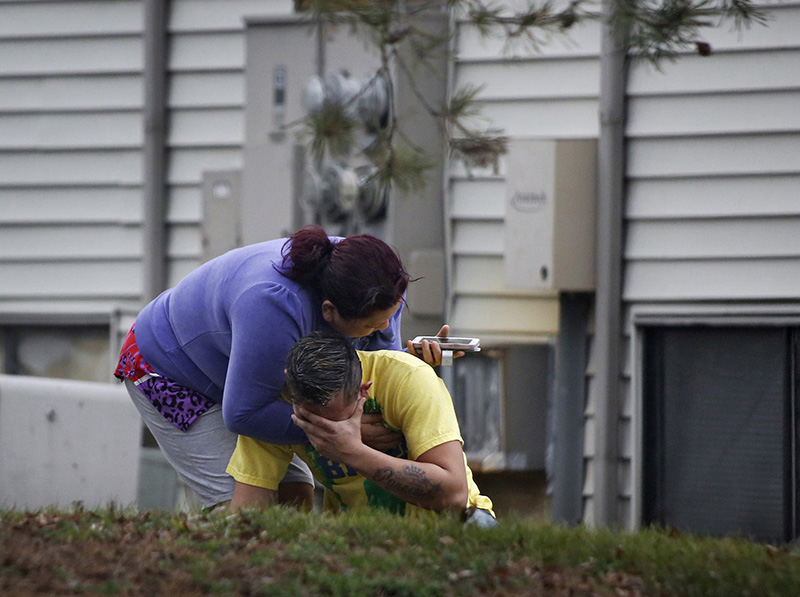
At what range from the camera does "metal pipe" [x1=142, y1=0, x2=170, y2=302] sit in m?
8.02

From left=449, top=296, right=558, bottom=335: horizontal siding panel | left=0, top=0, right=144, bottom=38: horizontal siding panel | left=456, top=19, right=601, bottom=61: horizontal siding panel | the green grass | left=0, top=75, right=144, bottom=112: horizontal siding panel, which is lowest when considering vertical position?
the green grass

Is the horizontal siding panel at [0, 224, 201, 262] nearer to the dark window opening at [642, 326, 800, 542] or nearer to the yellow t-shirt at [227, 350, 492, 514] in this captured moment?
the dark window opening at [642, 326, 800, 542]

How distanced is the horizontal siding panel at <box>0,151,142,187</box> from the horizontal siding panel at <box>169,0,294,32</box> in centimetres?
87

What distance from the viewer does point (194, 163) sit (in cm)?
820

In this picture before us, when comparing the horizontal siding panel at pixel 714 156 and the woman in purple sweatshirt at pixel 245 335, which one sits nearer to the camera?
the woman in purple sweatshirt at pixel 245 335

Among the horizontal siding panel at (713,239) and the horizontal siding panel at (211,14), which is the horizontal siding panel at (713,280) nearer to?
the horizontal siding panel at (713,239)

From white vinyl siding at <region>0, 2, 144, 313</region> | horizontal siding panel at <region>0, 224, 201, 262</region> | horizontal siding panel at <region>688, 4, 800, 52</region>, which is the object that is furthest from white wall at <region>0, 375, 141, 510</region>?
horizontal siding panel at <region>688, 4, 800, 52</region>

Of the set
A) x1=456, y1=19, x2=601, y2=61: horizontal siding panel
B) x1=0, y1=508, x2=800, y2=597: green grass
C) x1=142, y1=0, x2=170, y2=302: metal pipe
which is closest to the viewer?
x1=0, y1=508, x2=800, y2=597: green grass

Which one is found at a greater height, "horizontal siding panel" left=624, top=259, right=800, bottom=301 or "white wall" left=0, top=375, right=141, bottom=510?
"horizontal siding panel" left=624, top=259, right=800, bottom=301

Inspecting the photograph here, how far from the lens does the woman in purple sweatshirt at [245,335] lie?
380cm

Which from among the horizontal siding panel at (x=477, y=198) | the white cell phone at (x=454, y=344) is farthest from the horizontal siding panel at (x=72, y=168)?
the white cell phone at (x=454, y=344)

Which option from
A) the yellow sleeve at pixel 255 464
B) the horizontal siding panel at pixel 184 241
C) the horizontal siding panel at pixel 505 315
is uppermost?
the horizontal siding panel at pixel 184 241

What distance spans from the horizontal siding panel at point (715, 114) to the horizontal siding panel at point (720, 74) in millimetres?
43

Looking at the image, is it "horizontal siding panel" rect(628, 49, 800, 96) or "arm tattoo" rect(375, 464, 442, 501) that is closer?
"arm tattoo" rect(375, 464, 442, 501)
